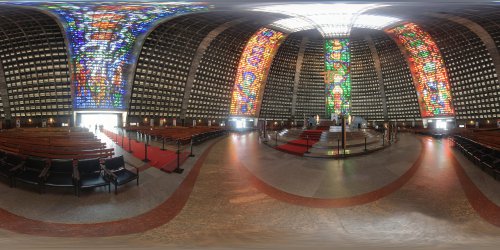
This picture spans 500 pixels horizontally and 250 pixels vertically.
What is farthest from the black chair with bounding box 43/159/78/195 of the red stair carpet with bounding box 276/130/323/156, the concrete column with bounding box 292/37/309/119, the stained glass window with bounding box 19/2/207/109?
the concrete column with bounding box 292/37/309/119

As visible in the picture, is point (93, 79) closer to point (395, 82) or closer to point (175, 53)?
point (175, 53)

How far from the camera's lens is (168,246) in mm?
1869

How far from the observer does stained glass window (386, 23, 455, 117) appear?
2586cm

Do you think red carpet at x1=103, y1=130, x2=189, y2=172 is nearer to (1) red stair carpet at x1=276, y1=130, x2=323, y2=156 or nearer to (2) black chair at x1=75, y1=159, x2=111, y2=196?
(2) black chair at x1=75, y1=159, x2=111, y2=196

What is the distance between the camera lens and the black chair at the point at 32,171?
3.25 metres

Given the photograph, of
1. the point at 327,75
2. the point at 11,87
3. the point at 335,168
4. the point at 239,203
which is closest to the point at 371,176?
the point at 335,168

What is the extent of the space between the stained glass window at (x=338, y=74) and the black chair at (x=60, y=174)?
12858 mm

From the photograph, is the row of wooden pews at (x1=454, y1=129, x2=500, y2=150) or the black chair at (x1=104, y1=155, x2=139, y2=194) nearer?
the black chair at (x1=104, y1=155, x2=139, y2=194)

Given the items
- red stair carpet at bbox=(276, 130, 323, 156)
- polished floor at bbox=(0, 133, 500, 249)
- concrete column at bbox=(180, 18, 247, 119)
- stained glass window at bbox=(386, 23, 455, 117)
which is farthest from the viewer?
stained glass window at bbox=(386, 23, 455, 117)

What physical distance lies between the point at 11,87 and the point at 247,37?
2339 cm

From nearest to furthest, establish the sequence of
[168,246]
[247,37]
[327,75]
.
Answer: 1. [168,246]
2. [327,75]
3. [247,37]

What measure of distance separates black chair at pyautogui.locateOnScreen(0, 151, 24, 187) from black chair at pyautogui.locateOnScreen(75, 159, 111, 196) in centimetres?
91

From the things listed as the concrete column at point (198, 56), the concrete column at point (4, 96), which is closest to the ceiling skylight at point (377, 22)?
→ the concrete column at point (198, 56)

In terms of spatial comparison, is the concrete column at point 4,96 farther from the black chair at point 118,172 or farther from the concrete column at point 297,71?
the concrete column at point 297,71
